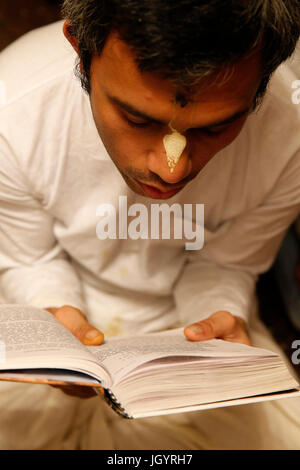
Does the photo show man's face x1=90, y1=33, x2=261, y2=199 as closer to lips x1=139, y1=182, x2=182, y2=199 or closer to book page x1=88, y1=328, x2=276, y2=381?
lips x1=139, y1=182, x2=182, y2=199

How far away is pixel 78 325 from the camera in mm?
956

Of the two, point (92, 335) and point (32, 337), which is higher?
point (32, 337)

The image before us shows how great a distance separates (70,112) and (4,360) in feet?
1.35

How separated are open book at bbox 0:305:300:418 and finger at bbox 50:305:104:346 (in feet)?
0.23

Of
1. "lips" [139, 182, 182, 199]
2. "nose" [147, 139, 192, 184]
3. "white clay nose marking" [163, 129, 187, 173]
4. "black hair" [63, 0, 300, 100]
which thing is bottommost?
"lips" [139, 182, 182, 199]

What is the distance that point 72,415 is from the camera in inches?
43.7

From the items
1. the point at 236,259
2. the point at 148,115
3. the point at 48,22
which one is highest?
the point at 148,115

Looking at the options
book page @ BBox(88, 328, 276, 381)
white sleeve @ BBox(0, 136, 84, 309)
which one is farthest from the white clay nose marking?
white sleeve @ BBox(0, 136, 84, 309)

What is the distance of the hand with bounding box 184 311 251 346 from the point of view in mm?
941

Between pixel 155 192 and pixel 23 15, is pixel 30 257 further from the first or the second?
pixel 23 15

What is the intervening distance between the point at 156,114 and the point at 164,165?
7 cm

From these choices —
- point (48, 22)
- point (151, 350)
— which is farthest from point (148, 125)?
point (48, 22)

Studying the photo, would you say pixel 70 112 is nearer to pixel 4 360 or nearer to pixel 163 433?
pixel 4 360
